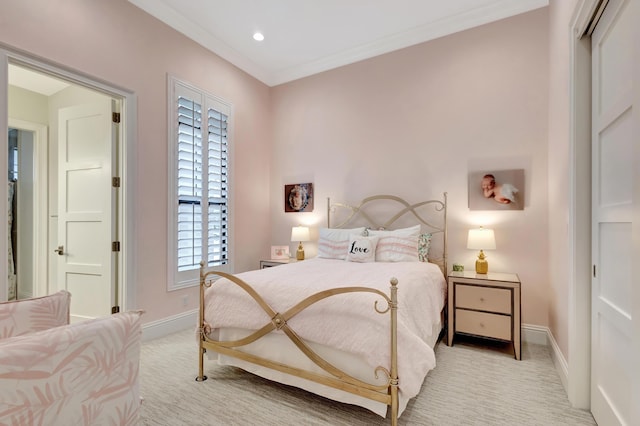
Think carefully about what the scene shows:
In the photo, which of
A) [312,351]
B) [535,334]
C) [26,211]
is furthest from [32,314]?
[26,211]

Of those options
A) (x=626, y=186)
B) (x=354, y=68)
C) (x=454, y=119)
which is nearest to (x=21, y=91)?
(x=354, y=68)

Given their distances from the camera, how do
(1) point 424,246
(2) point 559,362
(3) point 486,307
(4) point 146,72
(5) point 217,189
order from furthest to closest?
(5) point 217,189, (1) point 424,246, (4) point 146,72, (3) point 486,307, (2) point 559,362

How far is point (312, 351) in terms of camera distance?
80.3 inches

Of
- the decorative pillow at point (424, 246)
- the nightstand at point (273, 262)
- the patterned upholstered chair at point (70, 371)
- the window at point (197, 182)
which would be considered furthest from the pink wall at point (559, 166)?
the window at point (197, 182)

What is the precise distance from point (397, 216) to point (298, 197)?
1572mm

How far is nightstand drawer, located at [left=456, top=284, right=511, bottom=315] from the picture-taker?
114 inches

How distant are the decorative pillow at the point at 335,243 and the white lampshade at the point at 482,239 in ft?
4.05

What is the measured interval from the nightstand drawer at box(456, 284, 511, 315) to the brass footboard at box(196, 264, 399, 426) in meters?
1.54

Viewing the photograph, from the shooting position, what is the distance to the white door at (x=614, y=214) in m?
1.51

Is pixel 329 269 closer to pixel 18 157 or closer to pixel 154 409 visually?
pixel 154 409

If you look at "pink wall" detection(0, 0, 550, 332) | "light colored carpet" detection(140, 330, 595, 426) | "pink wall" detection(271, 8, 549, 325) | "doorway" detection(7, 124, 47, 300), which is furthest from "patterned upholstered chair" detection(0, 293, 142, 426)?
"doorway" detection(7, 124, 47, 300)

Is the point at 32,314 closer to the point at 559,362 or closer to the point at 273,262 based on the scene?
the point at 273,262

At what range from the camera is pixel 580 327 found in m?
2.07

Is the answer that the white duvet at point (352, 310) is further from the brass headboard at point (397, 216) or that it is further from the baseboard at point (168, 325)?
the baseboard at point (168, 325)
